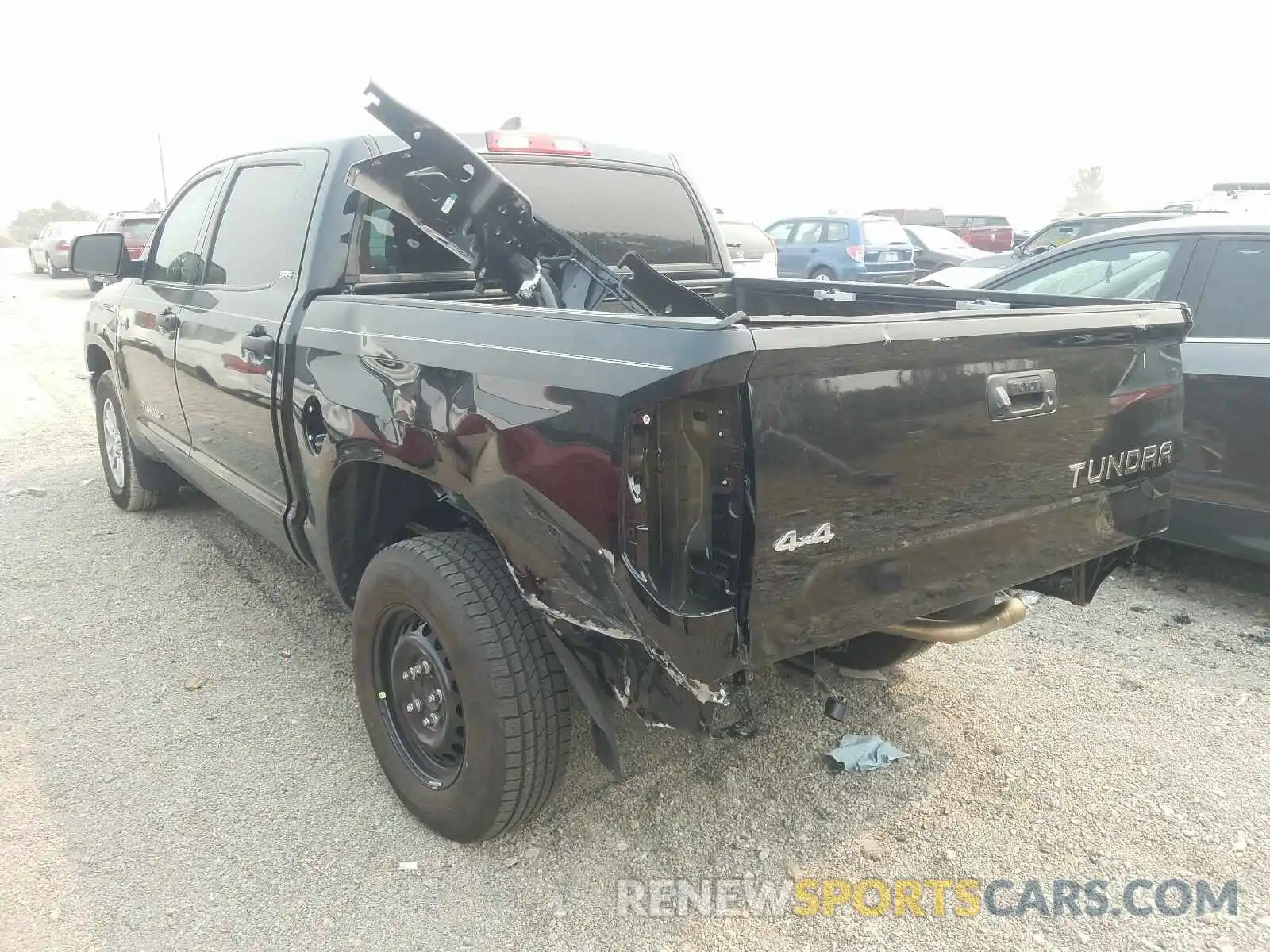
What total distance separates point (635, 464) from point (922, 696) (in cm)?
199

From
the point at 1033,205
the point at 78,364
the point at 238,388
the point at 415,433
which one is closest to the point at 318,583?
the point at 238,388

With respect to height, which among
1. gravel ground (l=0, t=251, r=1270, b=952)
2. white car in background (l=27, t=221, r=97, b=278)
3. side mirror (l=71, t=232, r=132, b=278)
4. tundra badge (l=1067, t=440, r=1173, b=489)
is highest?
white car in background (l=27, t=221, r=97, b=278)

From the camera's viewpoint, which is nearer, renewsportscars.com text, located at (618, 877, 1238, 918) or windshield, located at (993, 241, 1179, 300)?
renewsportscars.com text, located at (618, 877, 1238, 918)

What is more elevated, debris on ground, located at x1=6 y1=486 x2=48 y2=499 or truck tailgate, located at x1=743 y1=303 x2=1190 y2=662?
truck tailgate, located at x1=743 y1=303 x2=1190 y2=662

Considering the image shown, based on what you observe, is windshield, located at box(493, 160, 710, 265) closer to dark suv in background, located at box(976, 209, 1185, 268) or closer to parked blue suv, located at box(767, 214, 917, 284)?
dark suv in background, located at box(976, 209, 1185, 268)

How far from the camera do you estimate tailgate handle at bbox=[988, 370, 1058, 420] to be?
7.54 ft

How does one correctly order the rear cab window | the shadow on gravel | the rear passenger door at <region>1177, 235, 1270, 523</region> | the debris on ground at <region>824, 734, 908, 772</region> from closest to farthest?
the debris on ground at <region>824, 734, 908, 772</region> < the rear cab window < the rear passenger door at <region>1177, 235, 1270, 523</region> < the shadow on gravel

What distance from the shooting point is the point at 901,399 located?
→ 2141mm

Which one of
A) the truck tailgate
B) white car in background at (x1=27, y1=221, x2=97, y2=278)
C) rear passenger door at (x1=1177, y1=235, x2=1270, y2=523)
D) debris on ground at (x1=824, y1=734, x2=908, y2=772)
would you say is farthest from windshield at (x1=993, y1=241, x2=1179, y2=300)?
white car in background at (x1=27, y1=221, x2=97, y2=278)

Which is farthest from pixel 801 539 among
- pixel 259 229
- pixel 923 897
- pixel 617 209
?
pixel 259 229

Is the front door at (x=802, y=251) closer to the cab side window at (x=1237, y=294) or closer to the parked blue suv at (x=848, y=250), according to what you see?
the parked blue suv at (x=848, y=250)

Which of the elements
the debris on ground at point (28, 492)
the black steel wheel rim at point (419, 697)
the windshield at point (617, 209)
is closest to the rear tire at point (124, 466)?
the debris on ground at point (28, 492)

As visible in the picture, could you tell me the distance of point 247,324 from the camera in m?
3.42

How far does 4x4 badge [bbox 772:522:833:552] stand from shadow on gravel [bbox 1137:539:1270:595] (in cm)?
332
